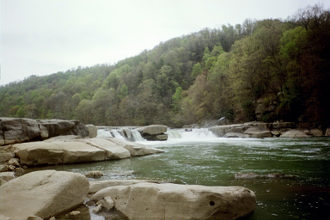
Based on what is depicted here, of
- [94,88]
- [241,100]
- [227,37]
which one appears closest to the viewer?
[241,100]

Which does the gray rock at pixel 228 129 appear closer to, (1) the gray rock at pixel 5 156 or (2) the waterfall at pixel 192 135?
(2) the waterfall at pixel 192 135

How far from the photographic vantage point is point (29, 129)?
11398 millimetres

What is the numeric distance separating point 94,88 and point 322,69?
72.3 m

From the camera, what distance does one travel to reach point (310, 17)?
27.1m

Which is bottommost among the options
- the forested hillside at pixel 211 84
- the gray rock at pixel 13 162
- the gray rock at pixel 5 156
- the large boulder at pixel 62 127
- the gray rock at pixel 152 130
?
the gray rock at pixel 152 130

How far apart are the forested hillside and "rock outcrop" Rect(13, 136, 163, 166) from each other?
49.7 feet

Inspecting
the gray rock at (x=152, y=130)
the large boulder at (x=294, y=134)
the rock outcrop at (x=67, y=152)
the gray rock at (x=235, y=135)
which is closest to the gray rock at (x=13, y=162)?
the rock outcrop at (x=67, y=152)

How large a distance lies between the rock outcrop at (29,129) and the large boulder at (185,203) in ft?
31.4

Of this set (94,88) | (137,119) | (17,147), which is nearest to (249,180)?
(17,147)

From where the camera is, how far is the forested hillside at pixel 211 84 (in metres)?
23.1

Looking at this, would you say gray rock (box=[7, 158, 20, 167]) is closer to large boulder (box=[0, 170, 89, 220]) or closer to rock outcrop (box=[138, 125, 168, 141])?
large boulder (box=[0, 170, 89, 220])

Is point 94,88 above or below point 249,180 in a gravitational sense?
above

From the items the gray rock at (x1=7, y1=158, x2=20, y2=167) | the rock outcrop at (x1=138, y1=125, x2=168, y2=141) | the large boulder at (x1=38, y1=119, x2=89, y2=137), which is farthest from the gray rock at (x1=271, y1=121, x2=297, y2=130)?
the gray rock at (x1=7, y1=158, x2=20, y2=167)

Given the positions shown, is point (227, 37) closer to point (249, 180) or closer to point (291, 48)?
point (291, 48)
